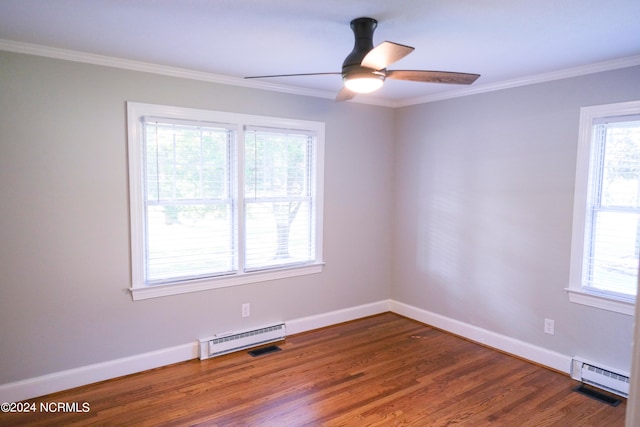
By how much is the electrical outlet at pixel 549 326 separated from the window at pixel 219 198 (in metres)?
2.18

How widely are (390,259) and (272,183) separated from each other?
187cm

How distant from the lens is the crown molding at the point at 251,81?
282 centimetres

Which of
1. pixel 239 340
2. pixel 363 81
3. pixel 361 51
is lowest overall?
pixel 239 340

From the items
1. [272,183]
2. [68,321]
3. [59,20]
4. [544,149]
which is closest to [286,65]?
[272,183]

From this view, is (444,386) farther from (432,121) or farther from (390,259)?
(432,121)

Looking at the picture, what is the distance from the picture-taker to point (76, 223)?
3.02 m

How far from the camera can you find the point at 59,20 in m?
2.31

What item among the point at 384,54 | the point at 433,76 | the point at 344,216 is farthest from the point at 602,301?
the point at 384,54

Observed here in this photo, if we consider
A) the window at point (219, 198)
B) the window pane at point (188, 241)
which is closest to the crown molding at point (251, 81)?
the window at point (219, 198)

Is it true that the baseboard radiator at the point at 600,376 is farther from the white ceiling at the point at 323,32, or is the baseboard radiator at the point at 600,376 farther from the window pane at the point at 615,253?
the white ceiling at the point at 323,32

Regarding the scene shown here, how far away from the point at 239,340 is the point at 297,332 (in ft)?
2.29

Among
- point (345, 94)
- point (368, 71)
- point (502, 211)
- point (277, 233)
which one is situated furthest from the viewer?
point (277, 233)

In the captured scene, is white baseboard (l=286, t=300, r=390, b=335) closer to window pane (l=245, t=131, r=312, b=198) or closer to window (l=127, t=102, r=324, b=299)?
window (l=127, t=102, r=324, b=299)

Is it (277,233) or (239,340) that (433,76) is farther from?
(239,340)
